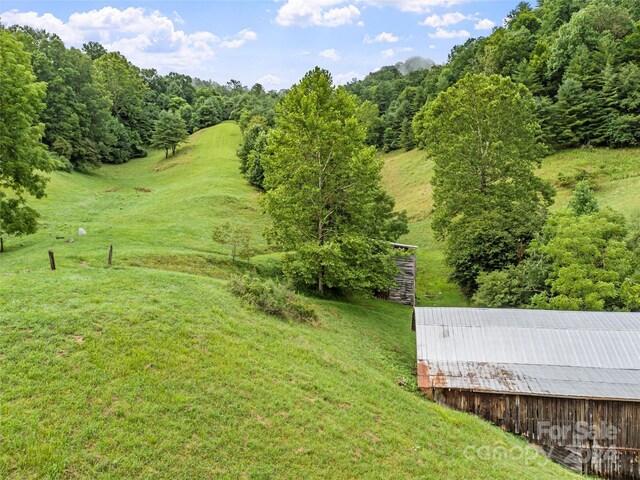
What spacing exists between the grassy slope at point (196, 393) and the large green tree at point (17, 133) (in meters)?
5.36

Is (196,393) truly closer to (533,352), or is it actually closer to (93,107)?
(533,352)

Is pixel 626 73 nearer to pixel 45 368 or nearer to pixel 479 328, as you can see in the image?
pixel 479 328

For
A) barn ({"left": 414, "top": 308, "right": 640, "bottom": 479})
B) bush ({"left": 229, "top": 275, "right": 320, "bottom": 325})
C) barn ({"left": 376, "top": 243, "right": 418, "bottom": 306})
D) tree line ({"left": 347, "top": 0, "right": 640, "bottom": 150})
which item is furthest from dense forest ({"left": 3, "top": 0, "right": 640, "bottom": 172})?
barn ({"left": 414, "top": 308, "right": 640, "bottom": 479})

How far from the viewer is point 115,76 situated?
3349 inches

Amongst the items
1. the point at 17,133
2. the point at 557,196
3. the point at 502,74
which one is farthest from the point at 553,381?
the point at 502,74

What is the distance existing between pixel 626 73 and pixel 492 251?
35.7 meters

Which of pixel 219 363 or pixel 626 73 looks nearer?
pixel 219 363

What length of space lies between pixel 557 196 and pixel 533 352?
3091cm

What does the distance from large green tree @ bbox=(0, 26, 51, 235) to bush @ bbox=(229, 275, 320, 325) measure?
1479 cm

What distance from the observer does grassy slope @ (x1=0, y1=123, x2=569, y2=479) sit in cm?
863

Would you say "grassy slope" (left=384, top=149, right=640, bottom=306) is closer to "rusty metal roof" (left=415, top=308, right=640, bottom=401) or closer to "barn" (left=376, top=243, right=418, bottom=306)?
"barn" (left=376, top=243, right=418, bottom=306)

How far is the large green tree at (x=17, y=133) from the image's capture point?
22.7m

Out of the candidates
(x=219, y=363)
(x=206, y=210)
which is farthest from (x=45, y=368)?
(x=206, y=210)

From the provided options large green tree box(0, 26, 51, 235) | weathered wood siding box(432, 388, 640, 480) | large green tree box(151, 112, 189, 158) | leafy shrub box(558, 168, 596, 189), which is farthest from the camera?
large green tree box(151, 112, 189, 158)
